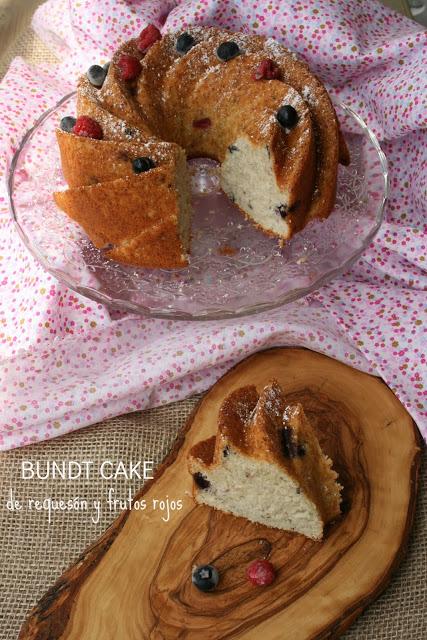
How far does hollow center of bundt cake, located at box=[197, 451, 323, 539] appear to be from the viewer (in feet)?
7.55

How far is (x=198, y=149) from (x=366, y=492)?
1.35 m

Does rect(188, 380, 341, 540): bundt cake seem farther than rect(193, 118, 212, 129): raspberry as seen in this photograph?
No

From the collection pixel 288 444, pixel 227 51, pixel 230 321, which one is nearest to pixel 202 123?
pixel 227 51

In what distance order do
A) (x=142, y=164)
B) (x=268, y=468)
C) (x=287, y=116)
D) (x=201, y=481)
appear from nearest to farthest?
1. (x=268, y=468)
2. (x=201, y=481)
3. (x=142, y=164)
4. (x=287, y=116)

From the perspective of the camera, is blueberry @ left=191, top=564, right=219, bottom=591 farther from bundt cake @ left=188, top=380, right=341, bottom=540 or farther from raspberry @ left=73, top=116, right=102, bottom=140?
raspberry @ left=73, top=116, right=102, bottom=140

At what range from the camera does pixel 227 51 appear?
283 centimetres

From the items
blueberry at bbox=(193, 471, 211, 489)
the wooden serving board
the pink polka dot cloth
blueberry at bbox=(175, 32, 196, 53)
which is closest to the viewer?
the wooden serving board

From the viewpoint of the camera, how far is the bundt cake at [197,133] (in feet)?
8.59

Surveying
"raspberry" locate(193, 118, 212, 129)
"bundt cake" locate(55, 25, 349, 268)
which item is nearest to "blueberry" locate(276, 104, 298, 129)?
"bundt cake" locate(55, 25, 349, 268)

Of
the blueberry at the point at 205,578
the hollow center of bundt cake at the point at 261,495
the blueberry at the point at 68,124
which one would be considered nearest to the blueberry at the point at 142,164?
the blueberry at the point at 68,124

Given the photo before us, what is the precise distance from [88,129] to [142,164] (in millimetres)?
227

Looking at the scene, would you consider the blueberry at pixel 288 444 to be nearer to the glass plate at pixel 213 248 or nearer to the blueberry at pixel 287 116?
the glass plate at pixel 213 248

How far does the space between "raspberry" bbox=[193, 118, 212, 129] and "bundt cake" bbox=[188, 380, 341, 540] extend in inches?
40.0

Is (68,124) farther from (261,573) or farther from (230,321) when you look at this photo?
(261,573)
